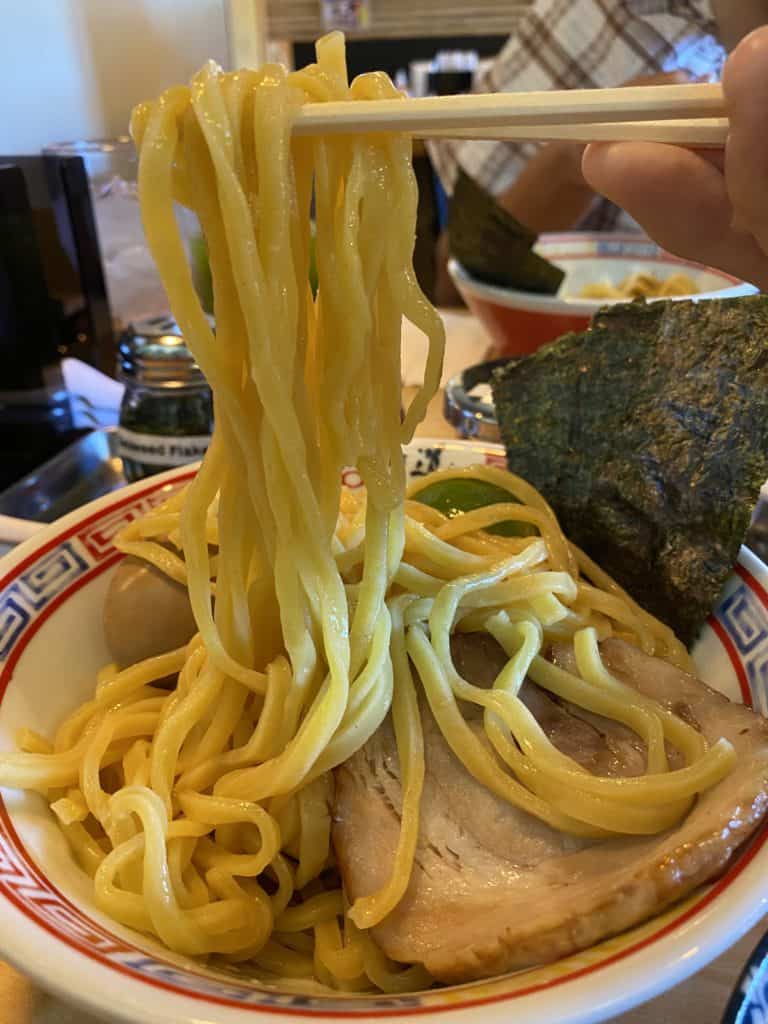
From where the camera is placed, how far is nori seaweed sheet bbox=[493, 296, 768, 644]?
1254 mm

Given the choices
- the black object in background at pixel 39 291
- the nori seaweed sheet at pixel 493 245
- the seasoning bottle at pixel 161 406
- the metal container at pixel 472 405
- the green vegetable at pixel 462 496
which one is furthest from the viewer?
the nori seaweed sheet at pixel 493 245

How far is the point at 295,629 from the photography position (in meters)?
1.02

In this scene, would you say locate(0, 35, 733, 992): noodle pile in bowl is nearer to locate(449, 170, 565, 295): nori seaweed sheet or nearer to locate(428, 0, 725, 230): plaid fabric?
locate(449, 170, 565, 295): nori seaweed sheet

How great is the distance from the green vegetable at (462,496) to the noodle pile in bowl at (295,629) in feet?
0.92

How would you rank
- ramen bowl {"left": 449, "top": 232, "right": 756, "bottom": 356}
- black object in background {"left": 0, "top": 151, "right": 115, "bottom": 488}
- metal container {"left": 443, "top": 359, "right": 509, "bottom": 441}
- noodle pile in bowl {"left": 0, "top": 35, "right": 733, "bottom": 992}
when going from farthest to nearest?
ramen bowl {"left": 449, "top": 232, "right": 756, "bottom": 356}, black object in background {"left": 0, "top": 151, "right": 115, "bottom": 488}, metal container {"left": 443, "top": 359, "right": 509, "bottom": 441}, noodle pile in bowl {"left": 0, "top": 35, "right": 733, "bottom": 992}

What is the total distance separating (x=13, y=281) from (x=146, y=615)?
1.32 m

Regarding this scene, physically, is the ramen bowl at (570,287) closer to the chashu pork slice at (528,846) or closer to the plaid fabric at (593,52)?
the plaid fabric at (593,52)

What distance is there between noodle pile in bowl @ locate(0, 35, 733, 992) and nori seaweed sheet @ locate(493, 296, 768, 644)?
231 mm

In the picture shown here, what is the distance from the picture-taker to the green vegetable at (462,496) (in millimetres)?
1475

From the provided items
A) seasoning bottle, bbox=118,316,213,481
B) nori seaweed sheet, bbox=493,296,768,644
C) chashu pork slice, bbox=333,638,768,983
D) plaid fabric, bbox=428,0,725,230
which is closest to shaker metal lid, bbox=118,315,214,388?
seasoning bottle, bbox=118,316,213,481

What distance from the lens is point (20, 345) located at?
221 cm

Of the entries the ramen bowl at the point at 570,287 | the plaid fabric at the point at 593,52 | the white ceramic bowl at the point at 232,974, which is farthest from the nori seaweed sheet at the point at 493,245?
the white ceramic bowl at the point at 232,974

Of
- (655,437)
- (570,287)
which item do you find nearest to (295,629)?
(655,437)

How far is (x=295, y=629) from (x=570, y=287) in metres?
2.44
